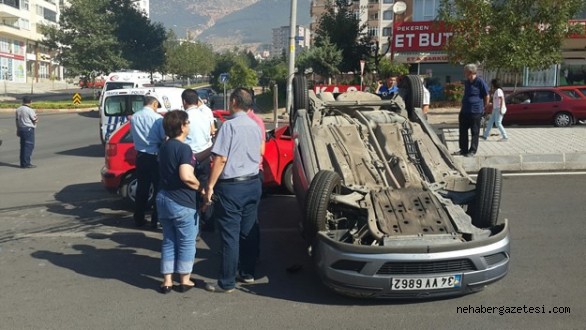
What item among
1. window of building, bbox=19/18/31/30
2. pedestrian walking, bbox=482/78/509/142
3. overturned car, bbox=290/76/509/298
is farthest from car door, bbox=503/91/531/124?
window of building, bbox=19/18/31/30

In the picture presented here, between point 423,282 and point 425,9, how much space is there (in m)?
32.3

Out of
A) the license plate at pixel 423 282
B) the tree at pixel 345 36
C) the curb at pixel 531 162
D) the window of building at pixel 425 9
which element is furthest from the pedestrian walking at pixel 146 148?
the window of building at pixel 425 9

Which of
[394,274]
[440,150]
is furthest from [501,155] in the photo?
[394,274]

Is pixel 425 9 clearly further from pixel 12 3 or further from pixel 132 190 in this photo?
pixel 12 3

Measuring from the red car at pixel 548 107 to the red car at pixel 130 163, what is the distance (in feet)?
42.0

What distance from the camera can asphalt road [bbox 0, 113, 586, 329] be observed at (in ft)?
14.5

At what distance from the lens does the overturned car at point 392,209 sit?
4297 mm

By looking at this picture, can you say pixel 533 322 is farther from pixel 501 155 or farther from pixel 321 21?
pixel 321 21

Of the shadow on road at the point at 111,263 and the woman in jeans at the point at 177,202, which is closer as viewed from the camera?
the woman in jeans at the point at 177,202

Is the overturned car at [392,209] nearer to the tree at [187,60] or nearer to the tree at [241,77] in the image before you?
the tree at [241,77]

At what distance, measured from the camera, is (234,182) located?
4895 mm

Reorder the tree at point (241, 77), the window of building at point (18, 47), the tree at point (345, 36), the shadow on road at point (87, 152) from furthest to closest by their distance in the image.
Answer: the window of building at point (18, 47)
the tree at point (241, 77)
the tree at point (345, 36)
the shadow on road at point (87, 152)

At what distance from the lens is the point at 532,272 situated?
17.5 ft

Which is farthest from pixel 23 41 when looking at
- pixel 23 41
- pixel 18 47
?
pixel 18 47
